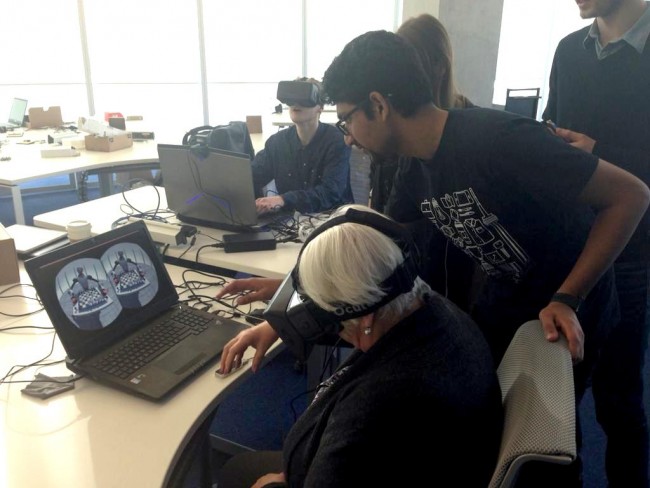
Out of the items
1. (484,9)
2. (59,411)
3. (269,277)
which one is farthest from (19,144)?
(484,9)

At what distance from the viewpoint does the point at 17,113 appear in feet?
16.6

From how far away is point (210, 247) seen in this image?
6.46 feet

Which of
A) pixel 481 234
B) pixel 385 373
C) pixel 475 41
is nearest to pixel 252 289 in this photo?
pixel 481 234

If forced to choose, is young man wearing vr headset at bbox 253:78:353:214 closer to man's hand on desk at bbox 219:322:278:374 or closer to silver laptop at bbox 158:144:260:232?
silver laptop at bbox 158:144:260:232

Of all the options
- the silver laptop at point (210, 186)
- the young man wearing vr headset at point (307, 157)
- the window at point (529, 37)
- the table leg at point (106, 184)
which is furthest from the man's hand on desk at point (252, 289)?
the window at point (529, 37)

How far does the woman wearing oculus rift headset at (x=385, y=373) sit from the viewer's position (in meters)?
0.81

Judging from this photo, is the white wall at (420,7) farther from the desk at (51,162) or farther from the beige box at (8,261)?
the beige box at (8,261)

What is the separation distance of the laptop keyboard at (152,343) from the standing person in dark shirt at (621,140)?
3.66ft

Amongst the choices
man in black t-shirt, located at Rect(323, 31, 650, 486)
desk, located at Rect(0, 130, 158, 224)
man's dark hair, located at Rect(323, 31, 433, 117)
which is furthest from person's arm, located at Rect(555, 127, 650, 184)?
desk, located at Rect(0, 130, 158, 224)

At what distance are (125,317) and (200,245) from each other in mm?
646

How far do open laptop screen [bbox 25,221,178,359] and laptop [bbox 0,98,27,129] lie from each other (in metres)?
4.32

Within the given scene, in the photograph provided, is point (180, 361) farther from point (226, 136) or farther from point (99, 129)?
point (99, 129)

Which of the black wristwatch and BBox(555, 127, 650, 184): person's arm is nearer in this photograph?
the black wristwatch

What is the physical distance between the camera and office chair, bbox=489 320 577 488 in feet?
2.42
